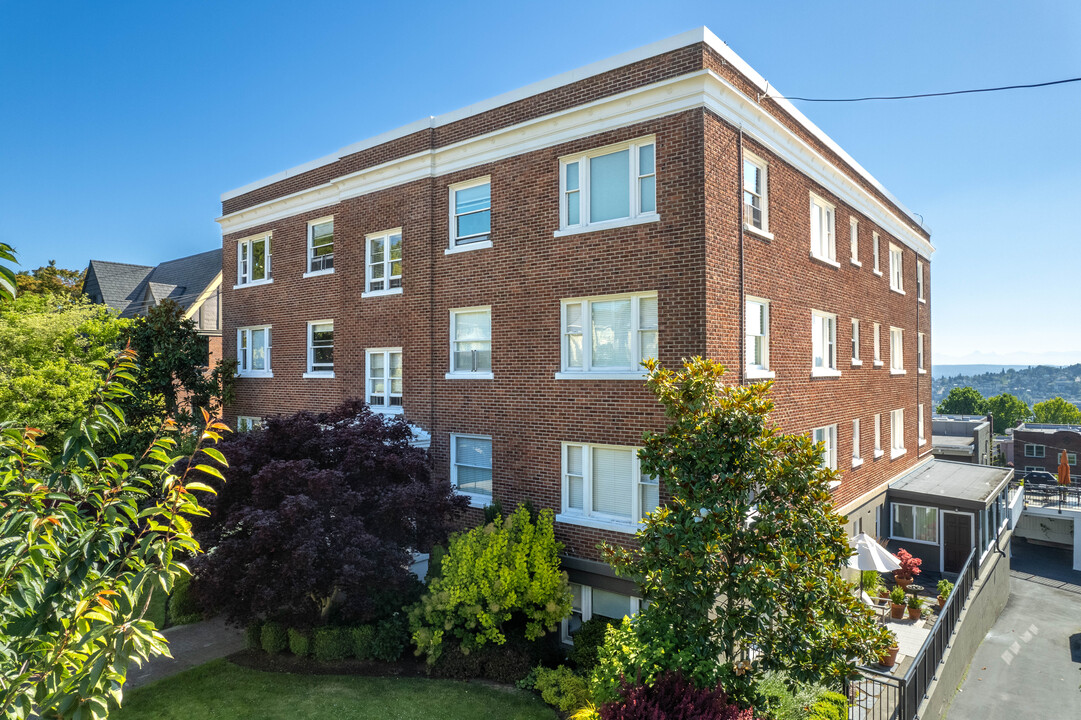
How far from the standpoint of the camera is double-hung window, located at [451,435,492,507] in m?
17.4

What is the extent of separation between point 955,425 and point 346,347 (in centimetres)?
5314

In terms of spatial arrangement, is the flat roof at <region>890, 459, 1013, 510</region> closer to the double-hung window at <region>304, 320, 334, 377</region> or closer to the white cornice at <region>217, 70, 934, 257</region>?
the white cornice at <region>217, 70, 934, 257</region>

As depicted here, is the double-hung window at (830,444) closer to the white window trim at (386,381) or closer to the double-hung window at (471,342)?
the double-hung window at (471,342)

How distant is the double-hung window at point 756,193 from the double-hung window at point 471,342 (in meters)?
7.36

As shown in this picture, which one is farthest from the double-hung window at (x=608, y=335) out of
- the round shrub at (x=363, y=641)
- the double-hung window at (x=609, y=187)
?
the round shrub at (x=363, y=641)

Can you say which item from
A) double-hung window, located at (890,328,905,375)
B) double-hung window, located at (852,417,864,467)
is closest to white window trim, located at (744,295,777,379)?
double-hung window, located at (852,417,864,467)

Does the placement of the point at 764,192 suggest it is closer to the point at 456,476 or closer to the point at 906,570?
the point at 456,476

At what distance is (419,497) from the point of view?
1402 cm

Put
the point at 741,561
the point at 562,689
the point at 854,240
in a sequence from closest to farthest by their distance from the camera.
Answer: the point at 741,561
the point at 562,689
the point at 854,240

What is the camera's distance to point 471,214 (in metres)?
18.0

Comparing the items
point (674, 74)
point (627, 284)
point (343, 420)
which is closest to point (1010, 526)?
point (627, 284)

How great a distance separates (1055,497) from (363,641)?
44.9 metres

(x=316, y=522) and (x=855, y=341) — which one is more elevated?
(x=855, y=341)

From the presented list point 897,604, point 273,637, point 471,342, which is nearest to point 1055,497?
point 897,604
